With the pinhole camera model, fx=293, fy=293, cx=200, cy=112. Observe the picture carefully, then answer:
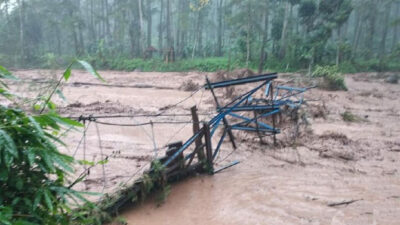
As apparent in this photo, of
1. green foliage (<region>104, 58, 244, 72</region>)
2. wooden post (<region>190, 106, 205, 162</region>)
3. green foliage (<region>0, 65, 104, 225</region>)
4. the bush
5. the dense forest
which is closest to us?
green foliage (<region>0, 65, 104, 225</region>)

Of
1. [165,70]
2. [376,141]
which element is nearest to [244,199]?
[376,141]

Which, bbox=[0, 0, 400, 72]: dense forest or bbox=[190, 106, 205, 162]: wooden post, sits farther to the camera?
bbox=[0, 0, 400, 72]: dense forest

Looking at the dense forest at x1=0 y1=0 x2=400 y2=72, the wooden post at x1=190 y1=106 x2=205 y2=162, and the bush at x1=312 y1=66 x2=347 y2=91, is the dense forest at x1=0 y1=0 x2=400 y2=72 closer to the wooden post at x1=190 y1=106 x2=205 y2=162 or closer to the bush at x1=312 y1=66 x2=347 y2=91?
the bush at x1=312 y1=66 x2=347 y2=91

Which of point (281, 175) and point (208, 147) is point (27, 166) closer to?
point (208, 147)

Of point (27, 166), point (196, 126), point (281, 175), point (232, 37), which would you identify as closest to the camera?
point (27, 166)

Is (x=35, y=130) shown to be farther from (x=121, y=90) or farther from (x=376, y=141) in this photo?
(x=121, y=90)

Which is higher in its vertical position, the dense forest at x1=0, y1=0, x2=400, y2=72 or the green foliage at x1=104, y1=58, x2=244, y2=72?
the dense forest at x1=0, y1=0, x2=400, y2=72

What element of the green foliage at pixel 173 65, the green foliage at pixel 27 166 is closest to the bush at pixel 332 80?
the green foliage at pixel 173 65

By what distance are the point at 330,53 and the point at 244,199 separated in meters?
22.0

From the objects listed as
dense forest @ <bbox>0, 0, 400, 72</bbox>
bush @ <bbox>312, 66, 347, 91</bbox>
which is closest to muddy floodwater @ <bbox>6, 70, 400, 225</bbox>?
bush @ <bbox>312, 66, 347, 91</bbox>

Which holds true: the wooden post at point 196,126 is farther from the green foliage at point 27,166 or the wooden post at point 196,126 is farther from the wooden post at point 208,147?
the green foliage at point 27,166

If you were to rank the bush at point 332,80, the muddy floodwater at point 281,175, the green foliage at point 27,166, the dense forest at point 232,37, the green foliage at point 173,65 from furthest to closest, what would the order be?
the green foliage at point 173,65 < the dense forest at point 232,37 < the bush at point 332,80 < the muddy floodwater at point 281,175 < the green foliage at point 27,166

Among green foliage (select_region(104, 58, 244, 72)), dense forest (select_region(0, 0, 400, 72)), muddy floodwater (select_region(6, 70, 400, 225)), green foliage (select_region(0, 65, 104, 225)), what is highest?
dense forest (select_region(0, 0, 400, 72))

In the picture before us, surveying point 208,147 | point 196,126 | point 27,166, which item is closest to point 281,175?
point 208,147
